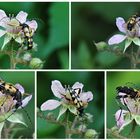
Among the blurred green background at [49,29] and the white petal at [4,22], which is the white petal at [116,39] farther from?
the white petal at [4,22]

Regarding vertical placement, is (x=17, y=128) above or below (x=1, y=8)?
below

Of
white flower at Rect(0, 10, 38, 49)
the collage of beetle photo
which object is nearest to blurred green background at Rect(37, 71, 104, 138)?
the collage of beetle photo

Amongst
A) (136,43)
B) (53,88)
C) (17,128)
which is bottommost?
(17,128)

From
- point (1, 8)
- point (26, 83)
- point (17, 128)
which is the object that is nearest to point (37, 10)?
point (1, 8)

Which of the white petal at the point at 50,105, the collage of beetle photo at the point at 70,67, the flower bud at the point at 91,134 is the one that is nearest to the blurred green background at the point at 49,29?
the collage of beetle photo at the point at 70,67

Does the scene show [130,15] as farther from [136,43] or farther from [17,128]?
[17,128]
